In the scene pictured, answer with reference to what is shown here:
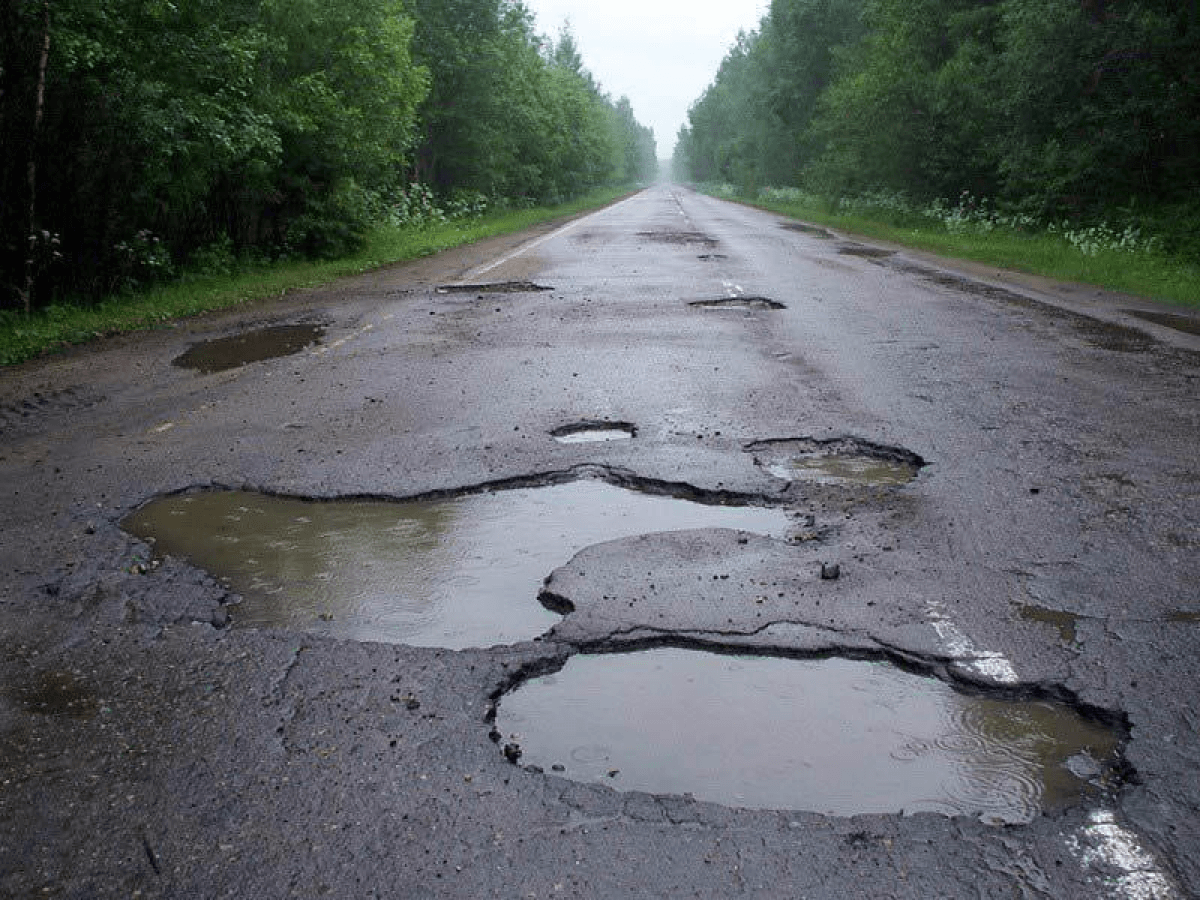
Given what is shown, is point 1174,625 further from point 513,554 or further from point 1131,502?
point 513,554

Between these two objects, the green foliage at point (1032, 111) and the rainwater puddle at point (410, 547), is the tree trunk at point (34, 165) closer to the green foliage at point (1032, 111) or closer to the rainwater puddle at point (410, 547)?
the rainwater puddle at point (410, 547)

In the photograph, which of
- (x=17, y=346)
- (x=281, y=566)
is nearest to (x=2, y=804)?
(x=281, y=566)

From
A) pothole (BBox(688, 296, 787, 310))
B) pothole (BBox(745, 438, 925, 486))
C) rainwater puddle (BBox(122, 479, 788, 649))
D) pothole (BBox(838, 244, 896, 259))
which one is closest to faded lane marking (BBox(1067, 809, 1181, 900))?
rainwater puddle (BBox(122, 479, 788, 649))

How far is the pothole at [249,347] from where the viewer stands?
959cm

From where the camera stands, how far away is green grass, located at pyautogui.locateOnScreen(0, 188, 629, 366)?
10.7 m

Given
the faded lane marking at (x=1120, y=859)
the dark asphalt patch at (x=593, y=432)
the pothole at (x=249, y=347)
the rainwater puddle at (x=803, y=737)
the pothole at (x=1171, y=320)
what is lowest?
the pothole at (x=249, y=347)

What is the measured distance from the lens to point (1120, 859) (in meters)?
2.50

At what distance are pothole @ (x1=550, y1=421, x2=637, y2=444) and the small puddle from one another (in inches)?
124

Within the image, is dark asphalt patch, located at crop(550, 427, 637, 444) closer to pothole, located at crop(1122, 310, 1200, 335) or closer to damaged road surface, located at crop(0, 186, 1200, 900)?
damaged road surface, located at crop(0, 186, 1200, 900)

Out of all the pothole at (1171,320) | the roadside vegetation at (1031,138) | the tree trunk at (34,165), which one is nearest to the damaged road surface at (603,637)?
the pothole at (1171,320)

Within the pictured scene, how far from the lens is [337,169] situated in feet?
63.0

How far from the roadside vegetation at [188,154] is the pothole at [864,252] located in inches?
366

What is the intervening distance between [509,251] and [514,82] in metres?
16.9

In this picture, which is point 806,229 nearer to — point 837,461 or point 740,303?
point 740,303
